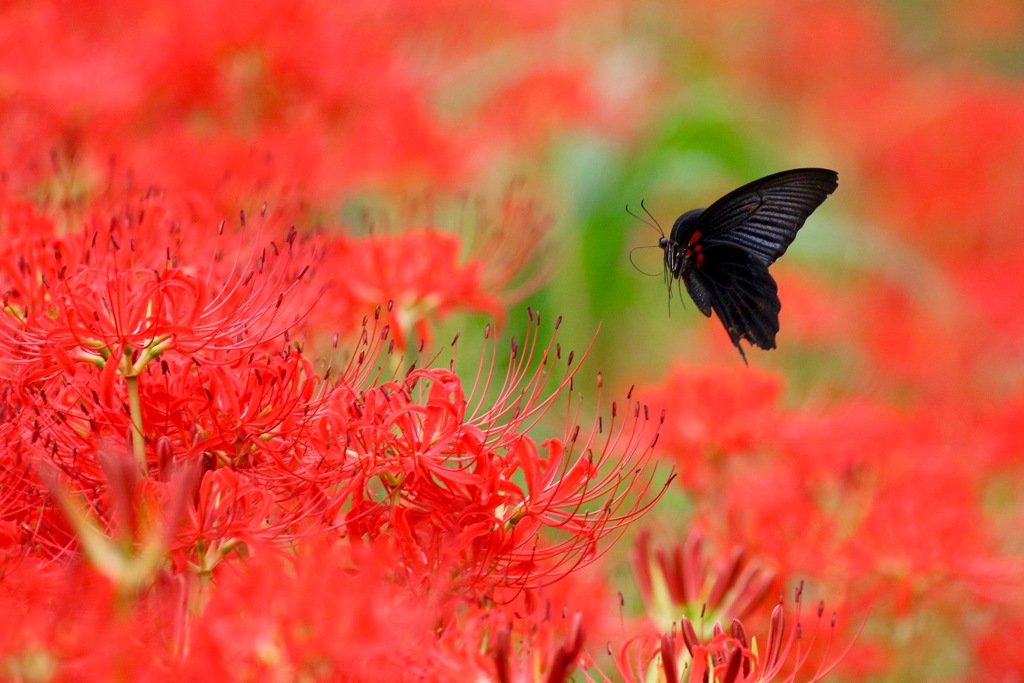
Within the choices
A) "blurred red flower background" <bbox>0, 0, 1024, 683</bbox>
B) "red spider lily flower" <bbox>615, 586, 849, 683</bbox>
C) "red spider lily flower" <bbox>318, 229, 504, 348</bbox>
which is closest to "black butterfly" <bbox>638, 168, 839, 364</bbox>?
"blurred red flower background" <bbox>0, 0, 1024, 683</bbox>

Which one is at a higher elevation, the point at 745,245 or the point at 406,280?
the point at 745,245

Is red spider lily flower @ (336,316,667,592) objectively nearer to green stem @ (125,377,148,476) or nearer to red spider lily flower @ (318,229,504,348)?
green stem @ (125,377,148,476)

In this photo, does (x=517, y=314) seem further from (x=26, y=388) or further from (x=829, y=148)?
(x=829, y=148)

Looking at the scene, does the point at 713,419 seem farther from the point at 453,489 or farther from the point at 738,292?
the point at 453,489

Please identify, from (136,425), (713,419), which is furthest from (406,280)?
(136,425)

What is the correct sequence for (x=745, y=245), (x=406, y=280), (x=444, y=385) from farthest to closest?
(x=745, y=245), (x=406, y=280), (x=444, y=385)

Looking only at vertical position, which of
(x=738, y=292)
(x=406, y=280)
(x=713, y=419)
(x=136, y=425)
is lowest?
(x=136, y=425)
